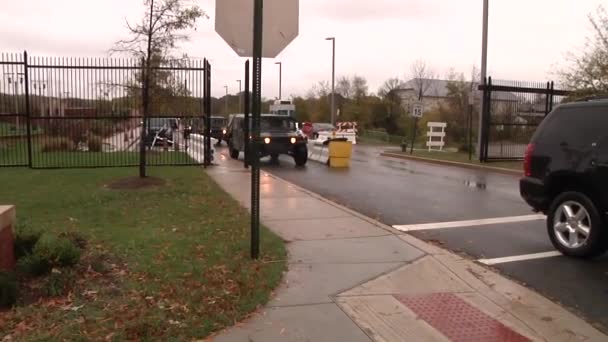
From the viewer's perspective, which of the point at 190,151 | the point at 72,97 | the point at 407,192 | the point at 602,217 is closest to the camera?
the point at 602,217

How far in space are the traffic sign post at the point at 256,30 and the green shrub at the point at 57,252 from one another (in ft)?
5.75

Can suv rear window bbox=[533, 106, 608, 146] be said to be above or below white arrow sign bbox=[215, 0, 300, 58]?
below

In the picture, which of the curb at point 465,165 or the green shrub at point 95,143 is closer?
the curb at point 465,165

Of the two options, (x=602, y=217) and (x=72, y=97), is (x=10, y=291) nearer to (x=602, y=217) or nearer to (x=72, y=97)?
(x=602, y=217)

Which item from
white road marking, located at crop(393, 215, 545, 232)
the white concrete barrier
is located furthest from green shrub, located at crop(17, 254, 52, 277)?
the white concrete barrier

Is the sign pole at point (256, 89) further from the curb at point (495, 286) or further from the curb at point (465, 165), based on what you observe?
the curb at point (465, 165)

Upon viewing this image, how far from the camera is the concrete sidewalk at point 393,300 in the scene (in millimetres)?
4156

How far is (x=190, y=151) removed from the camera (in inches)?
779

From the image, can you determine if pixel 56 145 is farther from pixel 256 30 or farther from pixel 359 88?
pixel 359 88

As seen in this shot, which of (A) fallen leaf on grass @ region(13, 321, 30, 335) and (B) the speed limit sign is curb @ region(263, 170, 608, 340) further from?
(B) the speed limit sign

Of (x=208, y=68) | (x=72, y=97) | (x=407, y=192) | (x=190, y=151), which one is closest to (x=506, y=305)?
(x=407, y=192)

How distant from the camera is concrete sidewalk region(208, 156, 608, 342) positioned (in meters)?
4.16

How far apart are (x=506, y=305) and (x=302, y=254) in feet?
7.51

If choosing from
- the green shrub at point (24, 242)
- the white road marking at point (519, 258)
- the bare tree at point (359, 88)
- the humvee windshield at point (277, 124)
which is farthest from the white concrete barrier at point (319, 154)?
the bare tree at point (359, 88)
